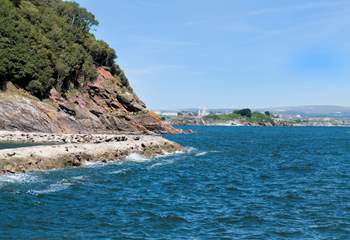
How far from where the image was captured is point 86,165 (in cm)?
4472

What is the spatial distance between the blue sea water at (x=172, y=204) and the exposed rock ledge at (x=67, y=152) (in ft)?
6.61

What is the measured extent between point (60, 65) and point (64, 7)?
38482mm

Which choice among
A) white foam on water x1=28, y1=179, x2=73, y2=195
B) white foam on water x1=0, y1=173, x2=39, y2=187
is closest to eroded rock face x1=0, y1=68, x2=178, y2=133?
white foam on water x1=0, y1=173, x2=39, y2=187

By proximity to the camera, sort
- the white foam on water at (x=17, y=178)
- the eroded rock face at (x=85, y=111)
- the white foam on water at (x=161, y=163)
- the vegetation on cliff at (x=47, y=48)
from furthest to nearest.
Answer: the vegetation on cliff at (x=47, y=48), the eroded rock face at (x=85, y=111), the white foam on water at (x=161, y=163), the white foam on water at (x=17, y=178)

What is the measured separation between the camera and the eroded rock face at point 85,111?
76.2 meters

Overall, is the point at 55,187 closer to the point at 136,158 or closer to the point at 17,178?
the point at 17,178

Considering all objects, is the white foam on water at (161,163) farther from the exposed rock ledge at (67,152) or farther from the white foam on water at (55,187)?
the white foam on water at (55,187)

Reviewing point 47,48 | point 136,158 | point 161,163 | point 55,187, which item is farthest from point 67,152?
point 47,48

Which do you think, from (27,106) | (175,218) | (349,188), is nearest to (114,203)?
(175,218)

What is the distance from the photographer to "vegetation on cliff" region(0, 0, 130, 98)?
86519 mm

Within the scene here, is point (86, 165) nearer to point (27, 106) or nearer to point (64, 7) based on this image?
point (27, 106)

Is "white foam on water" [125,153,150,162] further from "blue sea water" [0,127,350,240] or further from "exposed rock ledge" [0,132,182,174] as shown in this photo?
"blue sea water" [0,127,350,240]

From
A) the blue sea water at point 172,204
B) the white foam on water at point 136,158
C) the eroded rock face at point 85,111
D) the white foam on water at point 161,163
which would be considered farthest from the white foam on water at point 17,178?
the eroded rock face at point 85,111

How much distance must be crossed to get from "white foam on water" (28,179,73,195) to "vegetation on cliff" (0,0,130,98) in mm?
55670
